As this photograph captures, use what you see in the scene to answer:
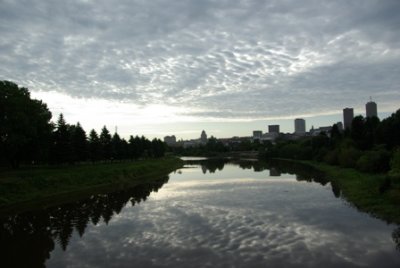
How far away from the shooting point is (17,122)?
155ft

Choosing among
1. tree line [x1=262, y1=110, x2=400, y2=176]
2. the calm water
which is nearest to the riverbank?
the calm water

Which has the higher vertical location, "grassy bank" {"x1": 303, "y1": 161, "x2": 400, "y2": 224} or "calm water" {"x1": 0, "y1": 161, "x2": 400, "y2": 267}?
"grassy bank" {"x1": 303, "y1": 161, "x2": 400, "y2": 224}

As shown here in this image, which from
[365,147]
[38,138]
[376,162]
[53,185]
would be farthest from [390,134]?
[38,138]

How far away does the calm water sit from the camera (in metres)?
17.4

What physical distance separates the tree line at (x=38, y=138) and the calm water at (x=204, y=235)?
1789 centimetres

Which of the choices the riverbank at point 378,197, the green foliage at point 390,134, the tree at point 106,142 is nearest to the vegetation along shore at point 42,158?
the tree at point 106,142

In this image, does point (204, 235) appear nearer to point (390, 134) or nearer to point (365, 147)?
point (390, 134)

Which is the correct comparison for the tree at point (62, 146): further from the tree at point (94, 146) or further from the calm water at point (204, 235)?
the calm water at point (204, 235)

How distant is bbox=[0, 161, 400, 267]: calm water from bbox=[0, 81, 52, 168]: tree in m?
17.3

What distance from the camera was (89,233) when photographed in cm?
2378

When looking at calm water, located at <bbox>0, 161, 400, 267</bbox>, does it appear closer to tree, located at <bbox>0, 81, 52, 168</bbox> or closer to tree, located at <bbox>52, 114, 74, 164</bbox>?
tree, located at <bbox>0, 81, 52, 168</bbox>

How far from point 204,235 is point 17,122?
34.9 metres

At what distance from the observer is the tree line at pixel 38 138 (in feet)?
155

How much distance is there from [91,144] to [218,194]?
40.7m
